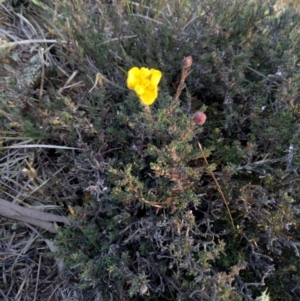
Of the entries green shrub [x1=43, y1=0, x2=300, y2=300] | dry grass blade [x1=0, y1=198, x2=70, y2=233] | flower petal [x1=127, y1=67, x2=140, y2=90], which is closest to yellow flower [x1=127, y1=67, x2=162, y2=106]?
flower petal [x1=127, y1=67, x2=140, y2=90]

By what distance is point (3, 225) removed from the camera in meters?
2.16

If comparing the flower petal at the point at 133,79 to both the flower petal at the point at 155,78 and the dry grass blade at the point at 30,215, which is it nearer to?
the flower petal at the point at 155,78

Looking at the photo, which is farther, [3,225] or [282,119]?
[3,225]

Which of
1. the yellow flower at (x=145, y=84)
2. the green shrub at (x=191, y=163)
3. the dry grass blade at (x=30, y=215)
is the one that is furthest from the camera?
the dry grass blade at (x=30, y=215)

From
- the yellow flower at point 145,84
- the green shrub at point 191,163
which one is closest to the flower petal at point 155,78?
the yellow flower at point 145,84

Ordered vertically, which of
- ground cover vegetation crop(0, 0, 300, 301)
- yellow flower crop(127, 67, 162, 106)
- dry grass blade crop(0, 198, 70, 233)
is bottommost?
dry grass blade crop(0, 198, 70, 233)

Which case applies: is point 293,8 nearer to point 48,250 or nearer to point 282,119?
point 282,119

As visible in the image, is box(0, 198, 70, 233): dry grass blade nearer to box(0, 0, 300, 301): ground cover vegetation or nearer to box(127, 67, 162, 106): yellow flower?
box(0, 0, 300, 301): ground cover vegetation

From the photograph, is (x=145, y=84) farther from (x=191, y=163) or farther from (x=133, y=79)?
(x=191, y=163)

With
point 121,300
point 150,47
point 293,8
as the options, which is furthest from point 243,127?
point 121,300

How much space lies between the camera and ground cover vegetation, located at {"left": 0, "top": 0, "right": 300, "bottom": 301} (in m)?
1.79

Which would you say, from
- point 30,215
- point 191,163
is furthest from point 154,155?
point 30,215

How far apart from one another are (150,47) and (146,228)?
90cm

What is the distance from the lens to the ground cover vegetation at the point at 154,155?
1.79 meters
